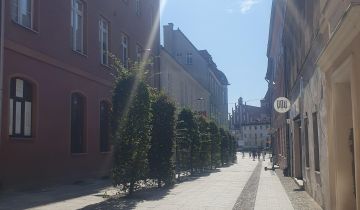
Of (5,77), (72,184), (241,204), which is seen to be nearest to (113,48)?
(72,184)

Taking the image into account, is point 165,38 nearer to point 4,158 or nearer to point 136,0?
point 136,0

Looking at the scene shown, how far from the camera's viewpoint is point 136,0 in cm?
2923

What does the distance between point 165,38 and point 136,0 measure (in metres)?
31.8

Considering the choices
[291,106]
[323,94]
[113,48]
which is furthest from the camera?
[113,48]

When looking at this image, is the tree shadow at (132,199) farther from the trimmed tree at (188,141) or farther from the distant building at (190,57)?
the distant building at (190,57)

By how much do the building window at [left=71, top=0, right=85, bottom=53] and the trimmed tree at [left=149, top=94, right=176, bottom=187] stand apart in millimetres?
4558

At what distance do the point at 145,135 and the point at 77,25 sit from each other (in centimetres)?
757

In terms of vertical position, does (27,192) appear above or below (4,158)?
below

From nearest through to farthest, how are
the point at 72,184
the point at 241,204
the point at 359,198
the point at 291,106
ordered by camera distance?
the point at 359,198, the point at 241,204, the point at 72,184, the point at 291,106

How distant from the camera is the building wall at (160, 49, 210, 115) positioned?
37.7 m

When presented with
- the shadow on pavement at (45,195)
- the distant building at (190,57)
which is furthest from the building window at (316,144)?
the distant building at (190,57)

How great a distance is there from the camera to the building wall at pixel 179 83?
124 feet

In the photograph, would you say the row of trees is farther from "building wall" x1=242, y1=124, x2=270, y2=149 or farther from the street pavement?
"building wall" x1=242, y1=124, x2=270, y2=149

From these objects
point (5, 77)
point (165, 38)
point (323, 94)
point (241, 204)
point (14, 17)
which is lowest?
point (241, 204)
